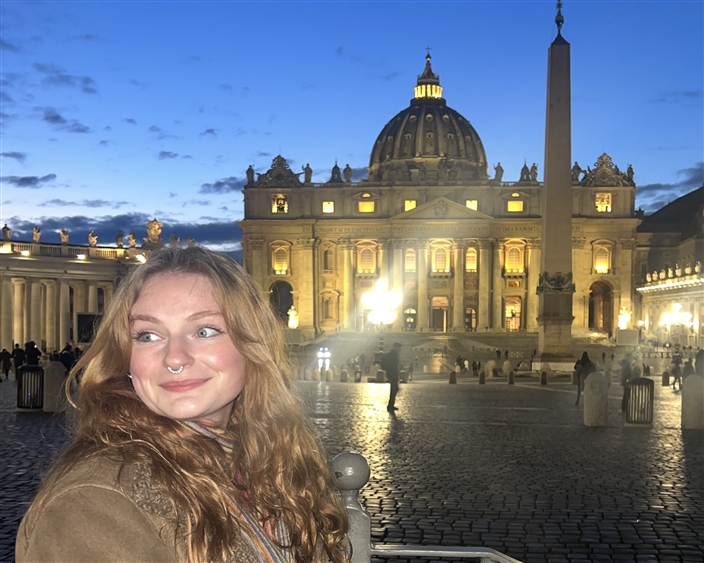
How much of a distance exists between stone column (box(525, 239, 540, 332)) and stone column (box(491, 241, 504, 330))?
2859 mm

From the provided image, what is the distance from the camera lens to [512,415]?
60.1 feet

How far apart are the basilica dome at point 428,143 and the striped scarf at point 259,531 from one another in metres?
103

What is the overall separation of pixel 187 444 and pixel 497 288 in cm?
8682

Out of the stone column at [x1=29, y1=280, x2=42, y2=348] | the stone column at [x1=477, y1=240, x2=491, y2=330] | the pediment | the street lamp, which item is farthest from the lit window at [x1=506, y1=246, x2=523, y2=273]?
the stone column at [x1=29, y1=280, x2=42, y2=348]

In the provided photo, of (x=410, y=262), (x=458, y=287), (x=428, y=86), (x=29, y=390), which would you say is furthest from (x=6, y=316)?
(x=428, y=86)

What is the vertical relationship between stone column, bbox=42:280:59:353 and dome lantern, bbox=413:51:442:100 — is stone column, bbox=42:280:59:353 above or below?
below

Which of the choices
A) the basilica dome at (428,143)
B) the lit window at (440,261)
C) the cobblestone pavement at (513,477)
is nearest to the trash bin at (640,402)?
the cobblestone pavement at (513,477)

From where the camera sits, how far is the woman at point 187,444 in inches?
71.4

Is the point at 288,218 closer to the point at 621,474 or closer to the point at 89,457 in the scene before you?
the point at 621,474

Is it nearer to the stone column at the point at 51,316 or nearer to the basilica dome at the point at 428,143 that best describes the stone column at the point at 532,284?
the basilica dome at the point at 428,143

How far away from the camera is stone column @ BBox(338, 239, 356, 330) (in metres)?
87.4

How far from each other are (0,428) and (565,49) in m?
20.9

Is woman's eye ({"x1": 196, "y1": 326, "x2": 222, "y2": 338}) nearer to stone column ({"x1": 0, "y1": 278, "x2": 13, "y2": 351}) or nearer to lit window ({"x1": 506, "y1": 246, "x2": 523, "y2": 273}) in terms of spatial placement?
stone column ({"x1": 0, "y1": 278, "x2": 13, "y2": 351})

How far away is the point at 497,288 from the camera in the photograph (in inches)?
3442
